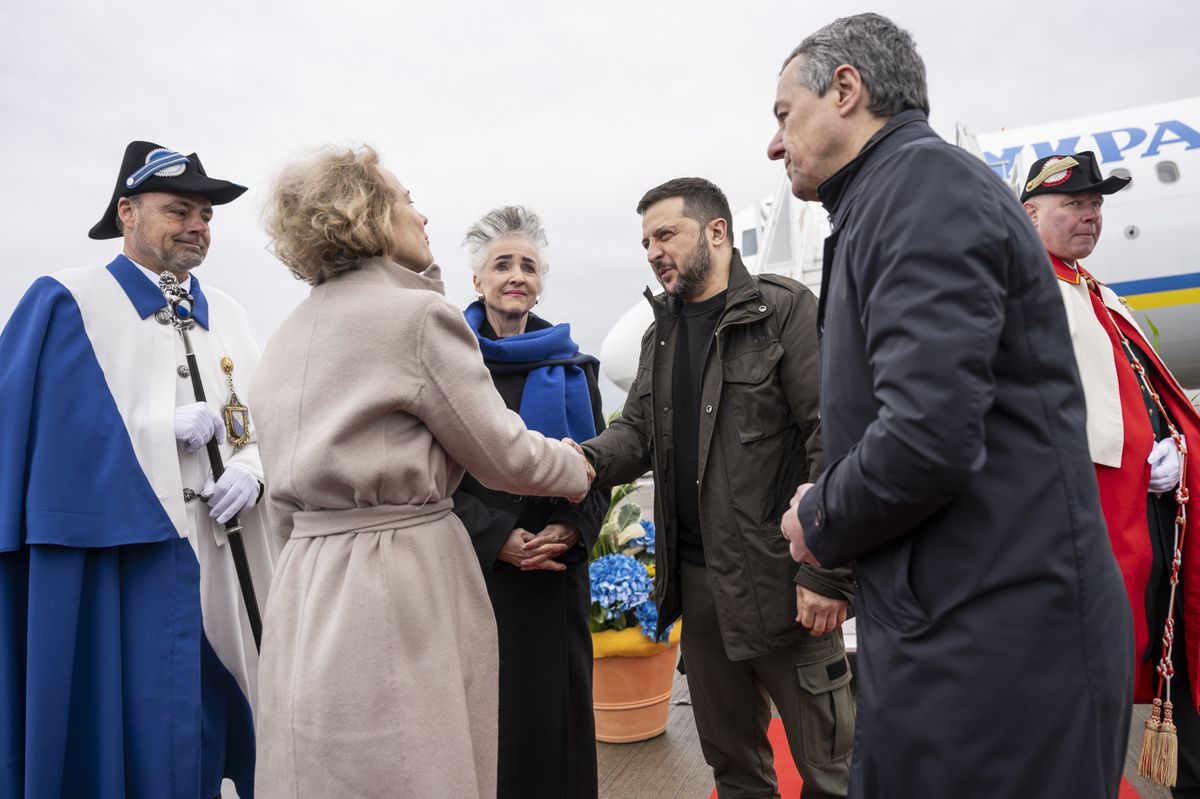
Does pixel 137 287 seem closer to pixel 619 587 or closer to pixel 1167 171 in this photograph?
pixel 619 587

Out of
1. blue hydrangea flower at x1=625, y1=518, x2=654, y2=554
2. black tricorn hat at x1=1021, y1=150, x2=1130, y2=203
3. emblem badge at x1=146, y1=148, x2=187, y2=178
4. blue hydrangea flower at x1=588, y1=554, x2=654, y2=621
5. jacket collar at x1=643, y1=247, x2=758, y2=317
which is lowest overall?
blue hydrangea flower at x1=588, y1=554, x2=654, y2=621

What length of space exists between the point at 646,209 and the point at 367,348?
4.57ft

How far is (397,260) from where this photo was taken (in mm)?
2018

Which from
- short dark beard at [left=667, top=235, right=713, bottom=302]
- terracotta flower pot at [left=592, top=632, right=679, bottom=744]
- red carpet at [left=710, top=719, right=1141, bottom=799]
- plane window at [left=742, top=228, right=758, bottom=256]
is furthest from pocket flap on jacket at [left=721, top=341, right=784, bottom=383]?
plane window at [left=742, top=228, right=758, bottom=256]

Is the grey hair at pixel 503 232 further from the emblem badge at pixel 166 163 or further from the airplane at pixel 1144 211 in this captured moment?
the airplane at pixel 1144 211

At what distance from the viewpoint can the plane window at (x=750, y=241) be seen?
525 inches

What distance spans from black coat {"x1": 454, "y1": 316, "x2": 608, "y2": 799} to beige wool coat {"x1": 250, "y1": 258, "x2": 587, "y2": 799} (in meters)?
0.71

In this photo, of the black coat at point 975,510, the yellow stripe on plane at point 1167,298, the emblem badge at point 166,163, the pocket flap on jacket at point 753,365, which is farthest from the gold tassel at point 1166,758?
the yellow stripe on plane at point 1167,298

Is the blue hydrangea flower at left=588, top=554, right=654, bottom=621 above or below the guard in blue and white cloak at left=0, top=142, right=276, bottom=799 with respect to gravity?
below

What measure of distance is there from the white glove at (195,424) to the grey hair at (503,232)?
999 millimetres

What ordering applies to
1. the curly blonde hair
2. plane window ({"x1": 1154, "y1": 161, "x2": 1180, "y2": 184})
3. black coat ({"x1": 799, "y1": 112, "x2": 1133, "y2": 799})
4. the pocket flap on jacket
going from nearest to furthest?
black coat ({"x1": 799, "y1": 112, "x2": 1133, "y2": 799}), the curly blonde hair, the pocket flap on jacket, plane window ({"x1": 1154, "y1": 161, "x2": 1180, "y2": 184})

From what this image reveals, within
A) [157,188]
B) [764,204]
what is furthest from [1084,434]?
[764,204]

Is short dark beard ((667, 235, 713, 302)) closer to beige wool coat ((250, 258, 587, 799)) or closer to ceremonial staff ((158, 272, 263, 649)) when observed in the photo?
beige wool coat ((250, 258, 587, 799))

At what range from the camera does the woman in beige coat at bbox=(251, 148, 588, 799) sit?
1.70 meters
